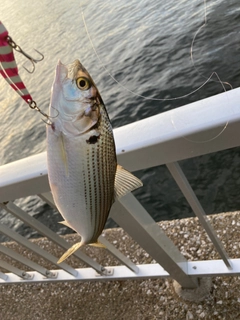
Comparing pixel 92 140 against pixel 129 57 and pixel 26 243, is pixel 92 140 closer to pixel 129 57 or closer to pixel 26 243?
pixel 26 243

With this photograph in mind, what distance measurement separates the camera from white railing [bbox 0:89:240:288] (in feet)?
3.74

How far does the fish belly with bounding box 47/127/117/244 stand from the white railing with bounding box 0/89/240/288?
0.84 feet

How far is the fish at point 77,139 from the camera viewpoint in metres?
0.97

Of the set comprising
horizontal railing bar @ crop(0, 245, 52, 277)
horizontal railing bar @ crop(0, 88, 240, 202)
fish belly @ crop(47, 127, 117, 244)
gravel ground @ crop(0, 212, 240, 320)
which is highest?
fish belly @ crop(47, 127, 117, 244)

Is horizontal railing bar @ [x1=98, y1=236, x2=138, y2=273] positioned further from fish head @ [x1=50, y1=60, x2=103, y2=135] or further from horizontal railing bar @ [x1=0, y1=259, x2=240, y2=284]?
fish head @ [x1=50, y1=60, x2=103, y2=135]

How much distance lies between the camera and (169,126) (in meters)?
1.21

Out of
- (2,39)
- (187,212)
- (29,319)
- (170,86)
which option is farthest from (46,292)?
(170,86)

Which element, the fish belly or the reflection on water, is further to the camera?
the reflection on water

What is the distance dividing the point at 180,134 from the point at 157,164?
20 centimetres

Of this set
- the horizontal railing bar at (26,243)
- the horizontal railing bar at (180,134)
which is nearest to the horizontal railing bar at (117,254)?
the horizontal railing bar at (26,243)

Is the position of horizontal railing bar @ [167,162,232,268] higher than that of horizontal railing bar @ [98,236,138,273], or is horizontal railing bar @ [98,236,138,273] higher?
horizontal railing bar @ [167,162,232,268]

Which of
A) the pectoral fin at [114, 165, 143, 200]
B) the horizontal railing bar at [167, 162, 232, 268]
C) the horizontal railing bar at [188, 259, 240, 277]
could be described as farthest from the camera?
the horizontal railing bar at [188, 259, 240, 277]

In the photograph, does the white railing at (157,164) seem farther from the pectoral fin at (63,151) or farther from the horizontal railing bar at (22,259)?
the pectoral fin at (63,151)

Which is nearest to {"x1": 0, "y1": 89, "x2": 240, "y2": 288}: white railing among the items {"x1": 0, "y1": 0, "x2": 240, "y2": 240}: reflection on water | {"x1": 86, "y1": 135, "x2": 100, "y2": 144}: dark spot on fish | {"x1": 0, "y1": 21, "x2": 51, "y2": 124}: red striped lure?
{"x1": 86, "y1": 135, "x2": 100, "y2": 144}: dark spot on fish
